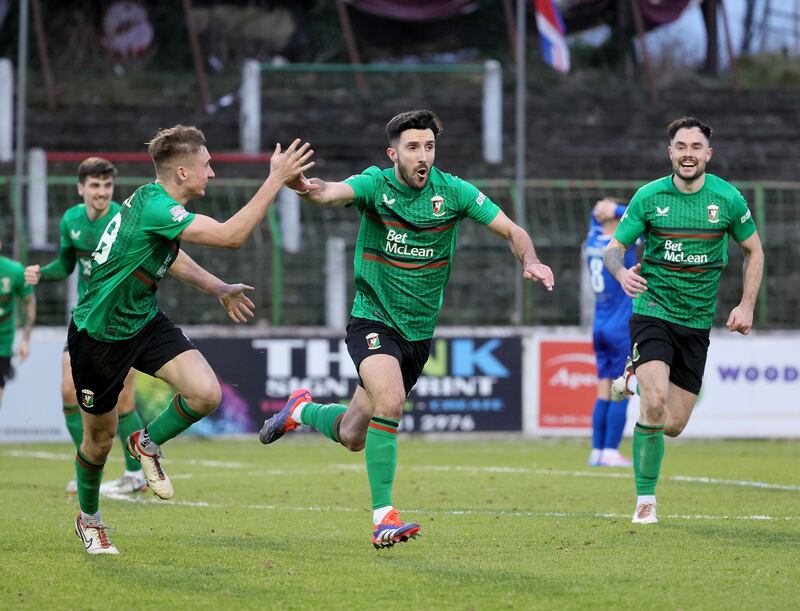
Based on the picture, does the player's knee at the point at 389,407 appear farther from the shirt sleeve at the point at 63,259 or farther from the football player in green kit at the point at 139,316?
the shirt sleeve at the point at 63,259

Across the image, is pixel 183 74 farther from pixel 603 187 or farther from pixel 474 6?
pixel 603 187

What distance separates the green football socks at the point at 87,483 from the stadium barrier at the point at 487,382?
9.28 meters

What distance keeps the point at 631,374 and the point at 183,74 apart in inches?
928

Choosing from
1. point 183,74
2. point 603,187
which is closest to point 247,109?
point 183,74

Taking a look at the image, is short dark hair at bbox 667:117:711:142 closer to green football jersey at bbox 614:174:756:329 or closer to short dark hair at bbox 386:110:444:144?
green football jersey at bbox 614:174:756:329

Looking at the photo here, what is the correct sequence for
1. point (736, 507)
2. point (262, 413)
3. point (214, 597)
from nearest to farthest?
point (214, 597) → point (736, 507) → point (262, 413)

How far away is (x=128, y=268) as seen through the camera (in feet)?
25.8

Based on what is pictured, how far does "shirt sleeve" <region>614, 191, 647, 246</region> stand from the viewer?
9.51 meters

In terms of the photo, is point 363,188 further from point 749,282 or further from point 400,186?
point 749,282

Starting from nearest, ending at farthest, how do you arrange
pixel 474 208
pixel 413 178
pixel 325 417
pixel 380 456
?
1. pixel 380 456
2. pixel 413 178
3. pixel 474 208
4. pixel 325 417

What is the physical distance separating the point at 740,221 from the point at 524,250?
6.64 feet

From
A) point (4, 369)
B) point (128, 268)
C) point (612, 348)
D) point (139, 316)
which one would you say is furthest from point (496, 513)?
point (4, 369)

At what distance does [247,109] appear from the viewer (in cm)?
2686

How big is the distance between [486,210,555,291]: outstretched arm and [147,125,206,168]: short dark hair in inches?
67.5
